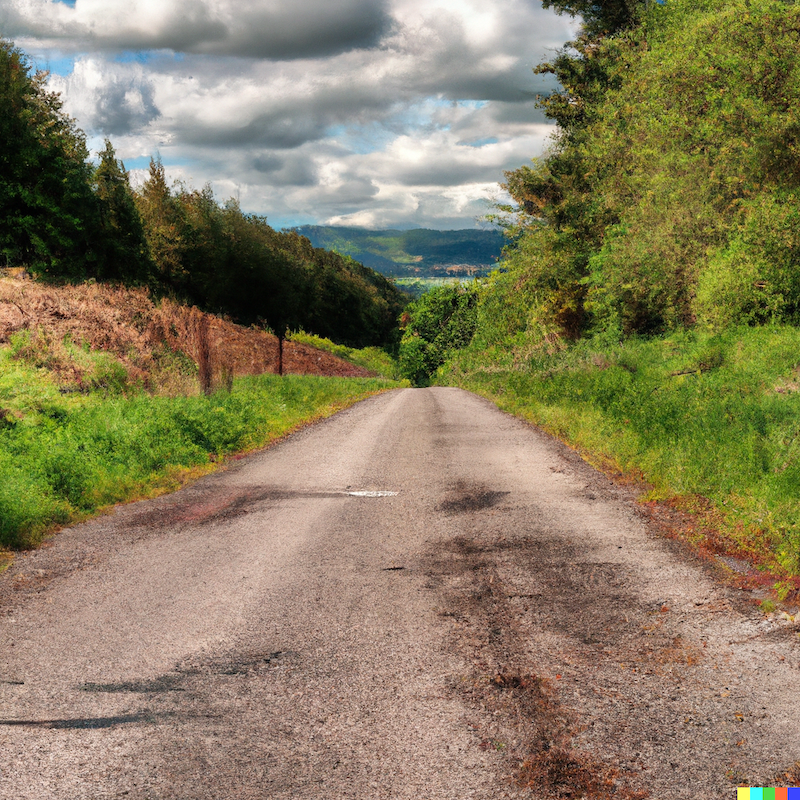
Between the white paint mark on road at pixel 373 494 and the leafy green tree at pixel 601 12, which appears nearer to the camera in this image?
the white paint mark on road at pixel 373 494

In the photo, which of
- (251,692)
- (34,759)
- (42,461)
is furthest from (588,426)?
(34,759)

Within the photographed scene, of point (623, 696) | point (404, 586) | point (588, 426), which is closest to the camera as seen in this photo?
point (623, 696)

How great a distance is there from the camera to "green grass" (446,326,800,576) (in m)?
6.89

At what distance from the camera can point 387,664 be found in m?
4.35

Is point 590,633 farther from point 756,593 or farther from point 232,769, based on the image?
point 232,769

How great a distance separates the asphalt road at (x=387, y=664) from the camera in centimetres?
321

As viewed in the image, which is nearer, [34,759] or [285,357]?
[34,759]

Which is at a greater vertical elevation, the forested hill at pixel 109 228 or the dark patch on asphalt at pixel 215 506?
the forested hill at pixel 109 228

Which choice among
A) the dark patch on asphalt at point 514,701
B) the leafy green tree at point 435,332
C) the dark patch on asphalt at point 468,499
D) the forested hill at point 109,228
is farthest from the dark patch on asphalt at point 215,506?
the leafy green tree at point 435,332

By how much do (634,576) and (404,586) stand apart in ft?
6.53

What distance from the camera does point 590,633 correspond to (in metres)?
4.77

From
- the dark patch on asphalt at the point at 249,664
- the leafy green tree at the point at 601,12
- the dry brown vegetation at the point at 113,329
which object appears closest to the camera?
the dark patch on asphalt at the point at 249,664

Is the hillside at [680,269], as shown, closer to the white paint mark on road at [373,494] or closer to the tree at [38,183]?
the white paint mark on road at [373,494]

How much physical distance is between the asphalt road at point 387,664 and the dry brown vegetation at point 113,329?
10755 millimetres
